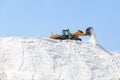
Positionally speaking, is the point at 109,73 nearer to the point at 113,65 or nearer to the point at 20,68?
the point at 113,65

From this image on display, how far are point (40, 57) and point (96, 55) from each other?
170 inches

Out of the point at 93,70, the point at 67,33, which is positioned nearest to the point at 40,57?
the point at 93,70

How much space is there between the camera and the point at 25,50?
41344 millimetres

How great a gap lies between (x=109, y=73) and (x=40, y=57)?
4998mm

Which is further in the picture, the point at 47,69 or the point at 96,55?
the point at 96,55

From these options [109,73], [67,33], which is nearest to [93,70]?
[109,73]

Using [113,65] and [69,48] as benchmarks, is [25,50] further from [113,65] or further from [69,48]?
[113,65]

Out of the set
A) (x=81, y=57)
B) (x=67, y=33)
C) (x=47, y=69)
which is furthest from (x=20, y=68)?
(x=67, y=33)

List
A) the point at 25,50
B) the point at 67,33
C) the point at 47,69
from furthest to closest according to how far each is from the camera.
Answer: the point at 67,33, the point at 25,50, the point at 47,69

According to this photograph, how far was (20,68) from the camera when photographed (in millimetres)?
38906

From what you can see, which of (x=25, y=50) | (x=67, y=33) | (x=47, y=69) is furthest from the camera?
(x=67, y=33)

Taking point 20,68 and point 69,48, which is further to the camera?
point 69,48

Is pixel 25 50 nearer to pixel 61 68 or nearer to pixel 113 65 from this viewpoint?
pixel 61 68

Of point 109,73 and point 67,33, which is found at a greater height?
point 67,33
